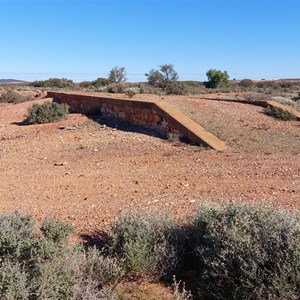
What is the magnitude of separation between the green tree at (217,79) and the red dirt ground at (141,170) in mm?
25048

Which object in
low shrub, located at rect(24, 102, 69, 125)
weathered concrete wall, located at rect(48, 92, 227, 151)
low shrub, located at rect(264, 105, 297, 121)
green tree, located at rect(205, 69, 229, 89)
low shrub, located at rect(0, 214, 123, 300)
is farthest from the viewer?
green tree, located at rect(205, 69, 229, 89)

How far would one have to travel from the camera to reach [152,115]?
12148mm

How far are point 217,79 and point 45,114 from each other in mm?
25975

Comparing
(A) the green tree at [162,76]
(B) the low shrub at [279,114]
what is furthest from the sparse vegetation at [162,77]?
(B) the low shrub at [279,114]

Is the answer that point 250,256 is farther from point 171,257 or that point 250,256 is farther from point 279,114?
point 279,114

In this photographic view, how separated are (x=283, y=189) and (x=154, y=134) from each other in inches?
224

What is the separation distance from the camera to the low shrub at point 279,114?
43.6 ft

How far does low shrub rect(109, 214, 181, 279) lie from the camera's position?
387 centimetres

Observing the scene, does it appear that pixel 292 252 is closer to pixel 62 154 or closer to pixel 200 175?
pixel 200 175

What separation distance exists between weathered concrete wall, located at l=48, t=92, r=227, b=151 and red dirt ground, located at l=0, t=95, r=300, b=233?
1.34ft

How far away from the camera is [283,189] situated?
6.30m

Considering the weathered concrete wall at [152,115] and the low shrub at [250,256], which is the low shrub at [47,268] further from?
the weathered concrete wall at [152,115]

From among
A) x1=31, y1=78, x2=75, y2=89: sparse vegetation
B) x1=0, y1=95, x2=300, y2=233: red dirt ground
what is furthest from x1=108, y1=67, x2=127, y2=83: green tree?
x1=0, y1=95, x2=300, y2=233: red dirt ground

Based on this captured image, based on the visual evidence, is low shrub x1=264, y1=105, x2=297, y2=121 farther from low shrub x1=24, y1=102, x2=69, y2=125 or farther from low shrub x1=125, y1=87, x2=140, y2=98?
low shrub x1=24, y1=102, x2=69, y2=125
